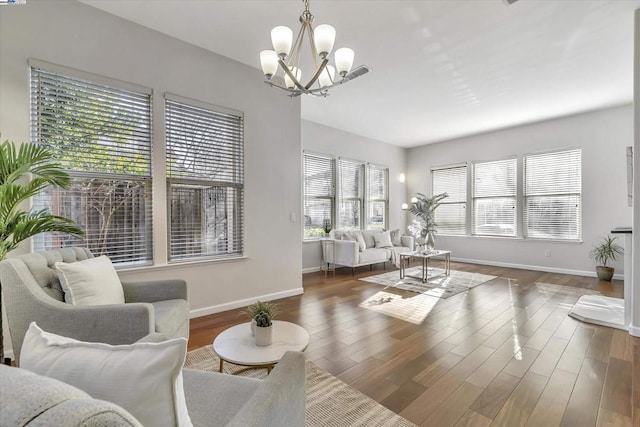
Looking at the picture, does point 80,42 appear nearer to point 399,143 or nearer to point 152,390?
point 152,390

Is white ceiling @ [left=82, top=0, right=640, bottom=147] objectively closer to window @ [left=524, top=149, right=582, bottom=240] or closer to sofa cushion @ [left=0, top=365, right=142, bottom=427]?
window @ [left=524, top=149, right=582, bottom=240]

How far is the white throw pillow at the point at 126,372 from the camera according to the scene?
2.00 feet

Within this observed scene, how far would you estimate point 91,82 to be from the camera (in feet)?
8.54

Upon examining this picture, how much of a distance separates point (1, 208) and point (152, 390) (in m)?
2.02

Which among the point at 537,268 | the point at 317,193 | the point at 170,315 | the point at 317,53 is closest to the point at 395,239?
the point at 317,193

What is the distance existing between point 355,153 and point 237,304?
4452mm

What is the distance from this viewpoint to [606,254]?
4977 mm

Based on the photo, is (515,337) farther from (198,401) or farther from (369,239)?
(369,239)

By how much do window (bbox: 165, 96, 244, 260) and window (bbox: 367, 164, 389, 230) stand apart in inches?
160

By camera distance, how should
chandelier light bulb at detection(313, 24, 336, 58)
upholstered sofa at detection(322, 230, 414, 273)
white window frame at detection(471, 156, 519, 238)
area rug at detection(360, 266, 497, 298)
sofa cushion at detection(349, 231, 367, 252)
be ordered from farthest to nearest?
white window frame at detection(471, 156, 519, 238) < sofa cushion at detection(349, 231, 367, 252) < upholstered sofa at detection(322, 230, 414, 273) < area rug at detection(360, 266, 497, 298) < chandelier light bulb at detection(313, 24, 336, 58)

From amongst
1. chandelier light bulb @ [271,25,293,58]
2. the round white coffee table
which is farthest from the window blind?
the round white coffee table

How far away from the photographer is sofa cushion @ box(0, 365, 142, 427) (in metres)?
0.38

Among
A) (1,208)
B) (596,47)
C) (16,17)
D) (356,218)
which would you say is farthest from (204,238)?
(596,47)

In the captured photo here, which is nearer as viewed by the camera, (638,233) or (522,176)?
(638,233)
